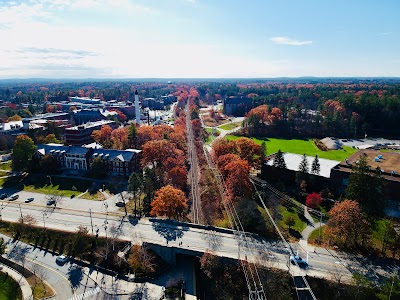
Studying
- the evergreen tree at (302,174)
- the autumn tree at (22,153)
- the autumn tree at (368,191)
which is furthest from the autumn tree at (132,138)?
the autumn tree at (368,191)

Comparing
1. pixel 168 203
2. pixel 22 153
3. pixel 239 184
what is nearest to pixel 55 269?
pixel 168 203

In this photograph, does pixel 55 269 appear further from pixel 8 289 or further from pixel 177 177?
pixel 177 177

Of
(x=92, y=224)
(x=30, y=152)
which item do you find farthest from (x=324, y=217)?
(x=30, y=152)

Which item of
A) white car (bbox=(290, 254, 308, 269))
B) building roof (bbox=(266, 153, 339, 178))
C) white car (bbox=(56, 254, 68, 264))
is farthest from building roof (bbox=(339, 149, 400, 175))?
white car (bbox=(56, 254, 68, 264))

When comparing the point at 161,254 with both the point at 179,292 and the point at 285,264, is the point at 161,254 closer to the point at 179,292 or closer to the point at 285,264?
the point at 179,292

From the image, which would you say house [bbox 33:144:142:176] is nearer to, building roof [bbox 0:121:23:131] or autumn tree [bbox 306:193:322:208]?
building roof [bbox 0:121:23:131]
